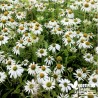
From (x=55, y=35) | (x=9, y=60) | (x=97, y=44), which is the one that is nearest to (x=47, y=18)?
(x=55, y=35)

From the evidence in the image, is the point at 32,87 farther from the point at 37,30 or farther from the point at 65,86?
the point at 37,30

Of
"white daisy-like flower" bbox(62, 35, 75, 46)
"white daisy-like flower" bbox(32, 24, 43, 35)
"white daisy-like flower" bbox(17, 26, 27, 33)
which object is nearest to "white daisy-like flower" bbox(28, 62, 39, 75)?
"white daisy-like flower" bbox(62, 35, 75, 46)

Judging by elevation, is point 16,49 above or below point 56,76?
above

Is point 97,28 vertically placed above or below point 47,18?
below

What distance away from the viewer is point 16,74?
9.99 ft

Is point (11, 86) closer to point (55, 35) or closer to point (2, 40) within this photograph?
point (2, 40)

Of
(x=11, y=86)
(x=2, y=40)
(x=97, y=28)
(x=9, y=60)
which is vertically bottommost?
(x=11, y=86)

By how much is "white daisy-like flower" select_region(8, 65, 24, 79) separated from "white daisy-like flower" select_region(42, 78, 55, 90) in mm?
337

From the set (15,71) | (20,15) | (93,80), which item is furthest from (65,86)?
(20,15)

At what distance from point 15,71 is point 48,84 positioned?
45 cm

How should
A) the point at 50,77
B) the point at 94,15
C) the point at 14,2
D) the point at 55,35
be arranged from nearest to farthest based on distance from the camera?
the point at 50,77 < the point at 55,35 < the point at 94,15 < the point at 14,2

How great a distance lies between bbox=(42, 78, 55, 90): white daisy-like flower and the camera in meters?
2.77

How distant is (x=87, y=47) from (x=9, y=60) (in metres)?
0.88

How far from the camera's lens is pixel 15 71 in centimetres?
307
